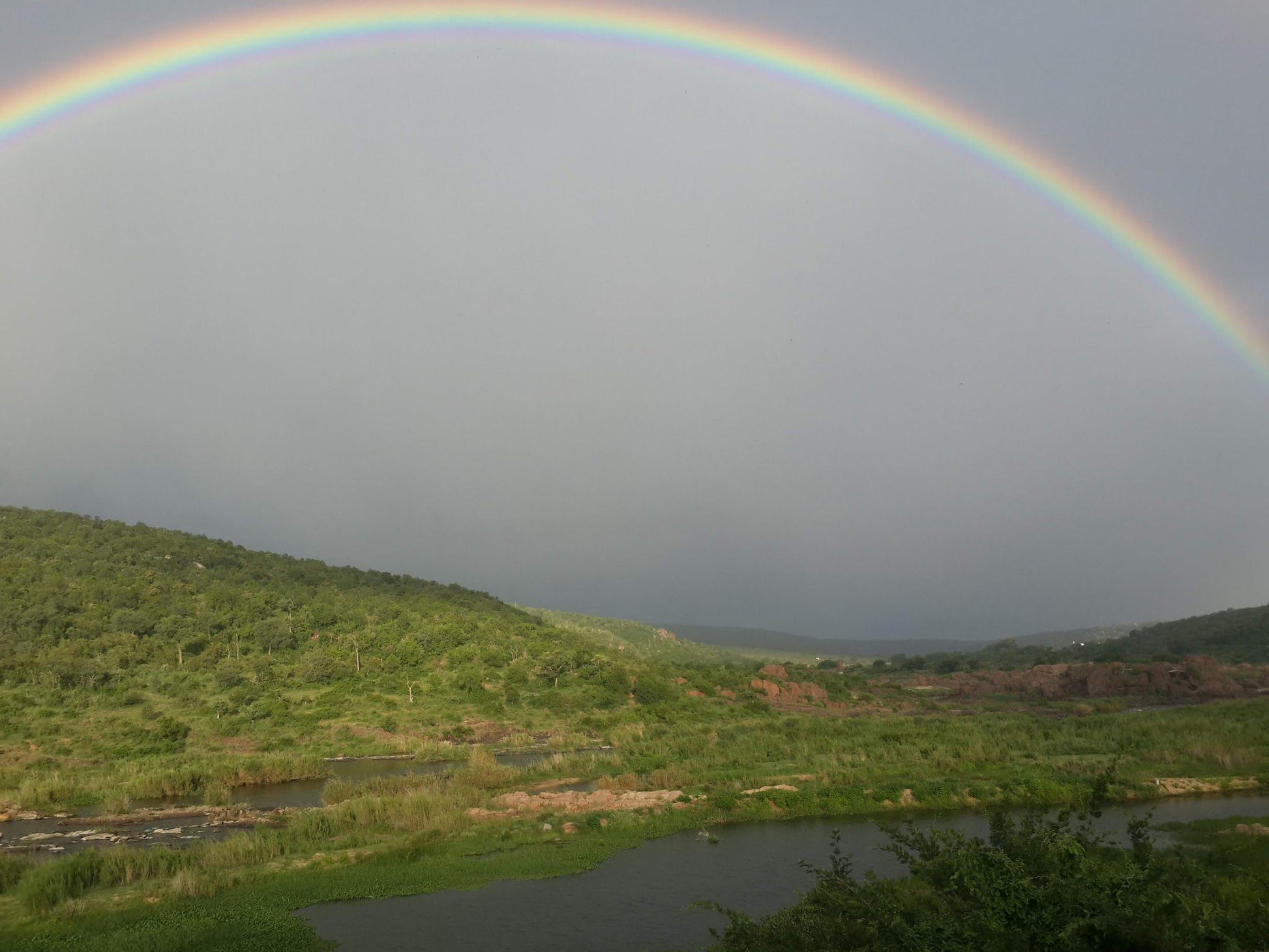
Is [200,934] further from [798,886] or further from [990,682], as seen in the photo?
[990,682]

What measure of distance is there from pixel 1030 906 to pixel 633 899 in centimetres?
1142

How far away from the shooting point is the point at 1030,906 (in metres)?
12.3

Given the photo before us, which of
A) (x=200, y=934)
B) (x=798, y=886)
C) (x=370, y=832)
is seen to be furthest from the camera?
(x=370, y=832)

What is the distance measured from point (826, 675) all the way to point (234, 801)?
58.0m

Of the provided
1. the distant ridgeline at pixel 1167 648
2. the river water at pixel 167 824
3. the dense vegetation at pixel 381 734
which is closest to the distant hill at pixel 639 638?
the distant ridgeline at pixel 1167 648

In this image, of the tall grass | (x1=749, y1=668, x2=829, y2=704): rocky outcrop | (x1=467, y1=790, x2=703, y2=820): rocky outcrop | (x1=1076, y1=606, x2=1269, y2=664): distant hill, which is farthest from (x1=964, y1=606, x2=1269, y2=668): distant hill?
the tall grass

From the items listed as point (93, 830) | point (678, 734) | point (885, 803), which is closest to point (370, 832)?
point (93, 830)

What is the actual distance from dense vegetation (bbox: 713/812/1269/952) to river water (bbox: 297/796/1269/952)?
162 inches

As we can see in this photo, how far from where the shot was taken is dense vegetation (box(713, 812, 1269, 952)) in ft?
37.6

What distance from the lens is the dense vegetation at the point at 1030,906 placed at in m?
11.4

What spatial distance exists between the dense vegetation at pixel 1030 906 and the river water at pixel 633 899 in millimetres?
4118

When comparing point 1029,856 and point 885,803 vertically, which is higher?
point 1029,856

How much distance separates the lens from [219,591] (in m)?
75.1

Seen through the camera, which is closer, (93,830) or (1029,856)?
(1029,856)
